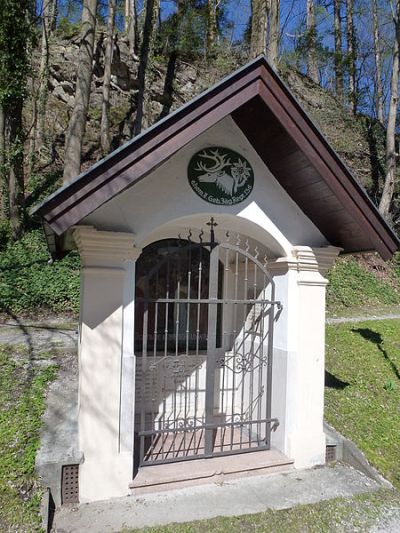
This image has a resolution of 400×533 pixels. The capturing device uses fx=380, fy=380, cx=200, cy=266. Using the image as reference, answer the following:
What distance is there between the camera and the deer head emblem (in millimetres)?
4035

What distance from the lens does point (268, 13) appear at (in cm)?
1179

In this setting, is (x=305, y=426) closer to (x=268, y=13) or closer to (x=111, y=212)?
(x=111, y=212)

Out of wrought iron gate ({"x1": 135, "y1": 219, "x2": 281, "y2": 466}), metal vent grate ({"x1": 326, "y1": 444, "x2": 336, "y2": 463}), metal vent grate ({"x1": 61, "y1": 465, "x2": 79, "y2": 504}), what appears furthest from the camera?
metal vent grate ({"x1": 326, "y1": 444, "x2": 336, "y2": 463})

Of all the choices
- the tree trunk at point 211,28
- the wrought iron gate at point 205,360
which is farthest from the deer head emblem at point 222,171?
the tree trunk at point 211,28

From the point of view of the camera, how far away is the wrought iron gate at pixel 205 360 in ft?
13.9

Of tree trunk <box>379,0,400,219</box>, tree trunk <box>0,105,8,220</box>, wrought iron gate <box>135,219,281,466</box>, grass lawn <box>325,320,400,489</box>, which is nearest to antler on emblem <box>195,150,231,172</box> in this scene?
wrought iron gate <box>135,219,281,466</box>

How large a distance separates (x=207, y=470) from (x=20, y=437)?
1.95 metres

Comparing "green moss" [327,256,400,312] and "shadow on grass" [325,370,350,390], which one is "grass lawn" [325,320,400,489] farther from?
"green moss" [327,256,400,312]

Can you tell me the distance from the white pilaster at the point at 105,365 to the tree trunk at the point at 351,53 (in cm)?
2104

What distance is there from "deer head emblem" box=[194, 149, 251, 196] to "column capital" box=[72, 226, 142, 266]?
1049 mm

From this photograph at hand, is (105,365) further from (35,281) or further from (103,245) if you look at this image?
(35,281)

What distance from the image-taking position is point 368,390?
20.1ft

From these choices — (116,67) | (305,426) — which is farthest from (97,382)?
(116,67)

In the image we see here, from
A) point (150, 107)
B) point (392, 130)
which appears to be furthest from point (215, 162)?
point (150, 107)
